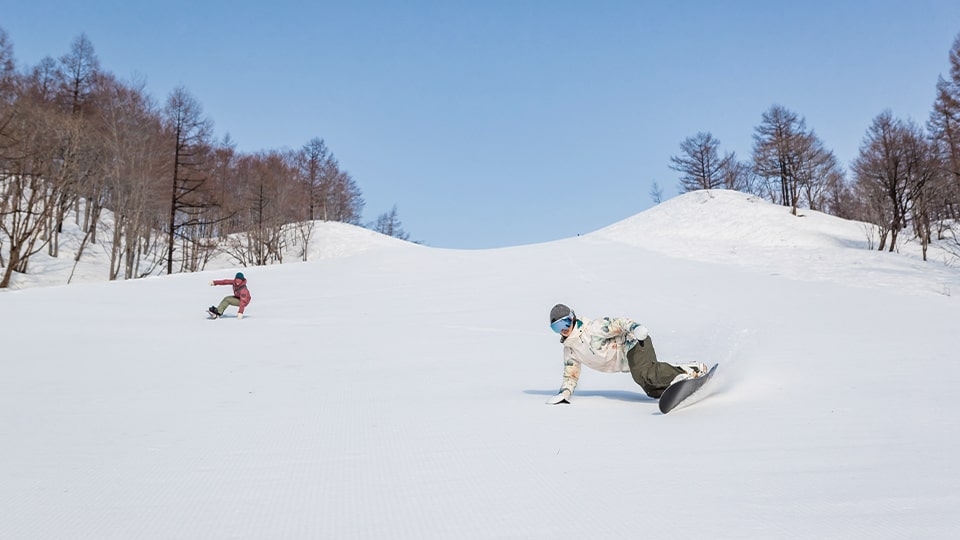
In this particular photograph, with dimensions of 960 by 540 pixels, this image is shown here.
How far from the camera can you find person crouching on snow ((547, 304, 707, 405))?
4.89 meters

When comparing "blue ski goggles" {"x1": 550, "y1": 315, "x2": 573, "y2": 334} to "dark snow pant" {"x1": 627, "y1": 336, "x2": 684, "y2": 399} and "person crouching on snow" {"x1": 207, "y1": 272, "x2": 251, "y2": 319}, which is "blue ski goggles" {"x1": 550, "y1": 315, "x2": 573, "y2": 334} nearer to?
"dark snow pant" {"x1": 627, "y1": 336, "x2": 684, "y2": 399}

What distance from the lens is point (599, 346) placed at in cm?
514

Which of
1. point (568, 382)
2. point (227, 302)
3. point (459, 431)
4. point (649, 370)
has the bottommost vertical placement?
point (459, 431)

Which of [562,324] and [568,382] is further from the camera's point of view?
[562,324]

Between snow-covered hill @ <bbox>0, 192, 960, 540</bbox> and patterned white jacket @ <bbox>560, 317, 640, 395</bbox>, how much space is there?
34 centimetres

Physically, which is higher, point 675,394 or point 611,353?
point 611,353

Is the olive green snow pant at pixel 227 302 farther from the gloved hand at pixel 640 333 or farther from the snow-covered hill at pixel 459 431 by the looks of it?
the gloved hand at pixel 640 333

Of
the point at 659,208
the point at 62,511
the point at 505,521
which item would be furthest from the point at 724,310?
the point at 659,208

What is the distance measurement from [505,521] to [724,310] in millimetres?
13219

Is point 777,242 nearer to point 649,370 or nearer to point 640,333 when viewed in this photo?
point 649,370

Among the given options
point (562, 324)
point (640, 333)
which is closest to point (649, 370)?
point (640, 333)

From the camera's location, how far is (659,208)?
52.8m

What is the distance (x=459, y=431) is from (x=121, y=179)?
35143mm

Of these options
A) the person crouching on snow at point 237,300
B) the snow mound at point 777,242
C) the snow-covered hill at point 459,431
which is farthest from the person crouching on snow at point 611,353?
the snow mound at point 777,242
